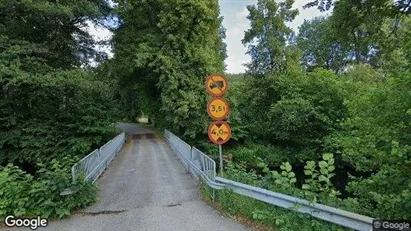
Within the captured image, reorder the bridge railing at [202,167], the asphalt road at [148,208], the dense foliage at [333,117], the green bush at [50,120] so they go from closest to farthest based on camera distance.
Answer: the dense foliage at [333,117], the asphalt road at [148,208], the bridge railing at [202,167], the green bush at [50,120]

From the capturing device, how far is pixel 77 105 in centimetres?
2067

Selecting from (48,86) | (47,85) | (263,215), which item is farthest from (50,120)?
(263,215)

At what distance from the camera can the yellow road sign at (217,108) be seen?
7.51 meters

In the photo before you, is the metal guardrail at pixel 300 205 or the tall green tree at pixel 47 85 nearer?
the metal guardrail at pixel 300 205

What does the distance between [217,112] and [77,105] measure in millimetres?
15600

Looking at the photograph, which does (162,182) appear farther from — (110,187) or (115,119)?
(115,119)

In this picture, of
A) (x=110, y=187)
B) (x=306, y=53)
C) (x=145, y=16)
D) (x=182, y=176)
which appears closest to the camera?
(x=110, y=187)

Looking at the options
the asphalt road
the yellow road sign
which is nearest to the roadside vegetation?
the asphalt road

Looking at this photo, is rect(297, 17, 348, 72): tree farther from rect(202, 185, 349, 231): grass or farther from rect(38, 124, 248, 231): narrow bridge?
rect(202, 185, 349, 231): grass

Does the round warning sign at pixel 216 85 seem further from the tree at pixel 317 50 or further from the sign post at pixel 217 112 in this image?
the tree at pixel 317 50

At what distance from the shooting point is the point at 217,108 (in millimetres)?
7559

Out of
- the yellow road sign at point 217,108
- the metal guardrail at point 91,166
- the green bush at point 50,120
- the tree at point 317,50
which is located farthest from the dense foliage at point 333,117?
the green bush at point 50,120

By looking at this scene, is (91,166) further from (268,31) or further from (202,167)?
(268,31)

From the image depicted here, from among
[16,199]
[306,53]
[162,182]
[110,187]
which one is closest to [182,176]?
[162,182]
